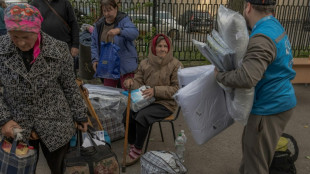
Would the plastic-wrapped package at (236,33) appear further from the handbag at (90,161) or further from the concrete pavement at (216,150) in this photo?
the concrete pavement at (216,150)

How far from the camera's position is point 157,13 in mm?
7012

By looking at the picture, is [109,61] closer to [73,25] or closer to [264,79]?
[73,25]

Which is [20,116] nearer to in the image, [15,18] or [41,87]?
[41,87]

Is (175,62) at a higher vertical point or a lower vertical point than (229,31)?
lower

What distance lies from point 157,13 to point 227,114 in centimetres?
503

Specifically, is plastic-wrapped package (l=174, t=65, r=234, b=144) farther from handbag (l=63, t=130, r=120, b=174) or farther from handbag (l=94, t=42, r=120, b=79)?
handbag (l=94, t=42, r=120, b=79)

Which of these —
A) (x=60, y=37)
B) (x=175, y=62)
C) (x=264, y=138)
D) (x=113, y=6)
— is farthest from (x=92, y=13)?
(x=264, y=138)

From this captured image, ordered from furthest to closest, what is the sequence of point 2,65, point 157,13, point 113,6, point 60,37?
point 157,13
point 60,37
point 113,6
point 2,65

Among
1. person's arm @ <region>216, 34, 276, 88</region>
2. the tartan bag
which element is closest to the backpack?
person's arm @ <region>216, 34, 276, 88</region>

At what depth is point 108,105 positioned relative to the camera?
347 cm

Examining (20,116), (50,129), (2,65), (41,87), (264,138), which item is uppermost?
(2,65)

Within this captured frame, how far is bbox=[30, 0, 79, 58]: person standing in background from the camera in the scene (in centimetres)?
372

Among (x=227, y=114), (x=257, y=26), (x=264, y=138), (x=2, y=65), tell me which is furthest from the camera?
(x=227, y=114)

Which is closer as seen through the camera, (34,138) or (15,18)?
(15,18)
